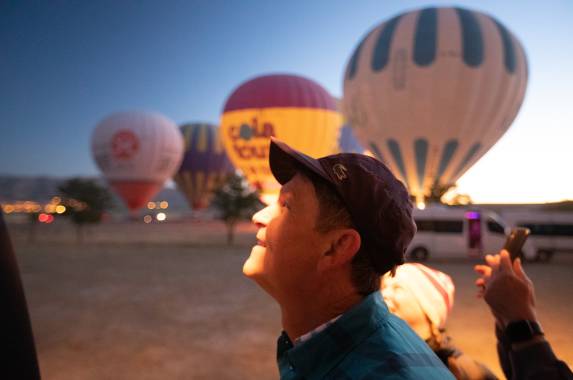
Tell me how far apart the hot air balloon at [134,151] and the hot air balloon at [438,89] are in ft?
61.1

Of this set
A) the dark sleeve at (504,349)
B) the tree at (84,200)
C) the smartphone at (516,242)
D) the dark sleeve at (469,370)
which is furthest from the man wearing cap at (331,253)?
the tree at (84,200)

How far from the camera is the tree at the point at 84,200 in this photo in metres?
22.1

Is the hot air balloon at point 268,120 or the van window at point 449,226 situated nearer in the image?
the van window at point 449,226

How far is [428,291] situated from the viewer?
2.97 m

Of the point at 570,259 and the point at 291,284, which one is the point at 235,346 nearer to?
the point at 291,284

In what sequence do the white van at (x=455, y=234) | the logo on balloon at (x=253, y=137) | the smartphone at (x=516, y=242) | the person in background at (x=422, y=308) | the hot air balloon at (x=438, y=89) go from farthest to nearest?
the logo on balloon at (x=253, y=137) < the hot air balloon at (x=438, y=89) < the white van at (x=455, y=234) < the person in background at (x=422, y=308) < the smartphone at (x=516, y=242)

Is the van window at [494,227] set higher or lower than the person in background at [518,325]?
lower

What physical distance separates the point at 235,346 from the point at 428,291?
342 cm

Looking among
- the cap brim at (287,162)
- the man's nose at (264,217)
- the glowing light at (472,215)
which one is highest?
the cap brim at (287,162)

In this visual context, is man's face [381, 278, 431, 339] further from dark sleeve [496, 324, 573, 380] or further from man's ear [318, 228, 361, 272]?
man's ear [318, 228, 361, 272]

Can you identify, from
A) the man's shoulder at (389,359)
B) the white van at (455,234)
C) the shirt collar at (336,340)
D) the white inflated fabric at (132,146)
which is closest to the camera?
→ the man's shoulder at (389,359)

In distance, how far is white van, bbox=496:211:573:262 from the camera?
15.1m

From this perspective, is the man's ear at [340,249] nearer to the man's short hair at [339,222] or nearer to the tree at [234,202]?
the man's short hair at [339,222]

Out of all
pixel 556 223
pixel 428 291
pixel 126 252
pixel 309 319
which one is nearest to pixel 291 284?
pixel 309 319
